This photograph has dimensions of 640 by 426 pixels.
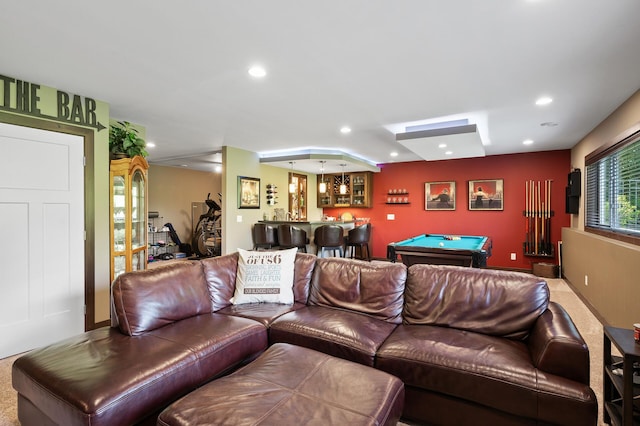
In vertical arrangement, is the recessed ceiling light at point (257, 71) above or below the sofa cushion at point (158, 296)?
above

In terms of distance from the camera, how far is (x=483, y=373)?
1642 mm

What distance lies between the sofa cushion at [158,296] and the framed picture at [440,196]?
5.84 m

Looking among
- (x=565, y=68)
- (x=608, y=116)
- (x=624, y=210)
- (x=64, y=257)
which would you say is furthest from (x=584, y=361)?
(x=64, y=257)

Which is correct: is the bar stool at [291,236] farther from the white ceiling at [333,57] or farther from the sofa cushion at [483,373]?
the sofa cushion at [483,373]

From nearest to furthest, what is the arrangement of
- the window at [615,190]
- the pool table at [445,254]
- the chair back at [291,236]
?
the window at [615,190] < the pool table at [445,254] < the chair back at [291,236]

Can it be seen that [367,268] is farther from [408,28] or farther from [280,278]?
[408,28]

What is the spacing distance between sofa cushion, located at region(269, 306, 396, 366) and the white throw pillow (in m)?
0.31

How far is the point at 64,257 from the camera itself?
122 inches

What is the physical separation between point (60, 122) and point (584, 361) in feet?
14.3

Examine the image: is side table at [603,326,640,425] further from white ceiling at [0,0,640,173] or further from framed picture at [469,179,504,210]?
framed picture at [469,179,504,210]

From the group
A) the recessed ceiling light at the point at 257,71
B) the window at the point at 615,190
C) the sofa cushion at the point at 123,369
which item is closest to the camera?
the sofa cushion at the point at 123,369

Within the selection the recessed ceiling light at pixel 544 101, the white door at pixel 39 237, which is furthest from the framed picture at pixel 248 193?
the recessed ceiling light at pixel 544 101

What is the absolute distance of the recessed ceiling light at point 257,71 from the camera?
8.49 ft

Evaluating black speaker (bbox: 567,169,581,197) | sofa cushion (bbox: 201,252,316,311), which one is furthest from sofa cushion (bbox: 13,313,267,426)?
black speaker (bbox: 567,169,581,197)
